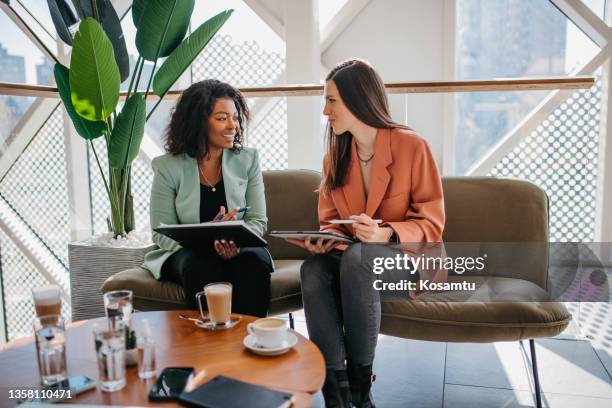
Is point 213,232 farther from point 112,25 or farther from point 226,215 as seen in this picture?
point 112,25

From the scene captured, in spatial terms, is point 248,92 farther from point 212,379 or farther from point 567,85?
point 212,379

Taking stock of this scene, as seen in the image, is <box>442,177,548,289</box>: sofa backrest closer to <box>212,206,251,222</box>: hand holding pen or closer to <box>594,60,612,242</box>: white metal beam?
<box>212,206,251,222</box>: hand holding pen

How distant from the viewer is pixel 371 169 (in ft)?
6.72

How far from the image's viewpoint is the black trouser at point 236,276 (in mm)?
1977

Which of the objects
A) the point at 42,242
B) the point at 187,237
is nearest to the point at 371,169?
the point at 187,237

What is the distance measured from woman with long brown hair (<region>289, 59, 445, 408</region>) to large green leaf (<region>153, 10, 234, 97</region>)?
0.79 meters

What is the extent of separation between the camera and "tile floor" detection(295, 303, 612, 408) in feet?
Result: 6.58

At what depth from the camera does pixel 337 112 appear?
79.0 inches

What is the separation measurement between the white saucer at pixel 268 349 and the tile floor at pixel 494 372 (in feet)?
2.52

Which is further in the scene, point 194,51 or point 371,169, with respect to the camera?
point 194,51

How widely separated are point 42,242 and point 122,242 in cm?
120

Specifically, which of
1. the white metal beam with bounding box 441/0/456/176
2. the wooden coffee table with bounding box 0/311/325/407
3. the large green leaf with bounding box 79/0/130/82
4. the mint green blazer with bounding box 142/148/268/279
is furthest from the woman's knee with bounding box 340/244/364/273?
the white metal beam with bounding box 441/0/456/176

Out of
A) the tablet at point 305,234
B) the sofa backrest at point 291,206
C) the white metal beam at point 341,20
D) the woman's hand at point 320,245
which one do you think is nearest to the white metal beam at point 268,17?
the white metal beam at point 341,20

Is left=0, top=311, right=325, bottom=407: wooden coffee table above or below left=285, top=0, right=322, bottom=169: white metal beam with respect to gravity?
below
